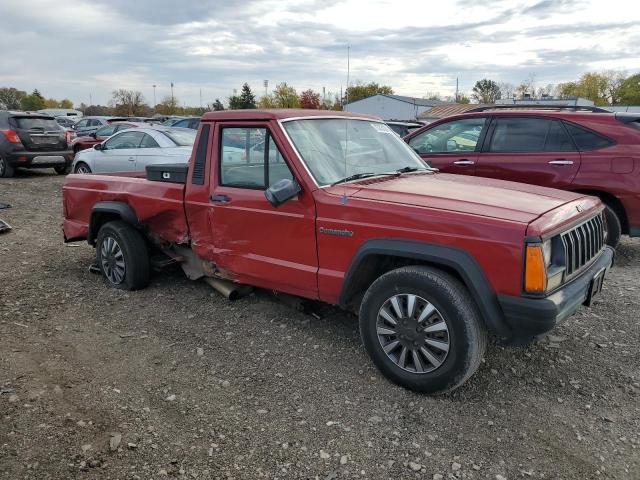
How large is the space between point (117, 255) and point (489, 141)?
469cm

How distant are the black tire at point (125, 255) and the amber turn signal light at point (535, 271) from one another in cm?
371

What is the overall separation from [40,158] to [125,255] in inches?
394

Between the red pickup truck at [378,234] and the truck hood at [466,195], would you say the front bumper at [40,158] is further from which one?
the truck hood at [466,195]

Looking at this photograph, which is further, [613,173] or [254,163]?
[613,173]

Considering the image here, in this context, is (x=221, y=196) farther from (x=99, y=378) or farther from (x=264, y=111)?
(x=99, y=378)

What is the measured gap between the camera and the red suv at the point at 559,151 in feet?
18.3

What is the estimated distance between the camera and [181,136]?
9938 mm

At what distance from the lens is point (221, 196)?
13.5 feet

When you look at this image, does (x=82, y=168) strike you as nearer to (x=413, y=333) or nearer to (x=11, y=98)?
(x=413, y=333)

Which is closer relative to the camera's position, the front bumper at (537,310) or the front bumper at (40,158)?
the front bumper at (537,310)

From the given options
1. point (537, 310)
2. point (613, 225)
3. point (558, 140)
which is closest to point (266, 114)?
Result: point (537, 310)

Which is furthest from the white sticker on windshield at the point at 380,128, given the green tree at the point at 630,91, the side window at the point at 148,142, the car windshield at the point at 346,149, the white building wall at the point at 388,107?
the green tree at the point at 630,91

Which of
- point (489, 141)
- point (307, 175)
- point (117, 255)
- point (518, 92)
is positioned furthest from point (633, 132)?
point (518, 92)

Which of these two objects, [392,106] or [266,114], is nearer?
[266,114]
